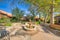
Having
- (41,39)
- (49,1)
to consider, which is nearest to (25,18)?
(49,1)

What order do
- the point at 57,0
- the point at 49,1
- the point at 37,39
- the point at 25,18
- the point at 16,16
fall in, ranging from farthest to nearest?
the point at 25,18 < the point at 16,16 < the point at 57,0 < the point at 49,1 < the point at 37,39

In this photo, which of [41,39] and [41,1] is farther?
[41,1]

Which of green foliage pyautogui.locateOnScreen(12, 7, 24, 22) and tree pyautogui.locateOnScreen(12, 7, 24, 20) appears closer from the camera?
green foliage pyautogui.locateOnScreen(12, 7, 24, 22)

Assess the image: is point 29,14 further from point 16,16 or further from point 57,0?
point 57,0

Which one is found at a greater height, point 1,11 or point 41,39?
point 1,11

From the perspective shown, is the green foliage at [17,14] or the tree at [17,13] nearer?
the green foliage at [17,14]

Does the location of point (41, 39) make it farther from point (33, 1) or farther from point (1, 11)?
point (1, 11)

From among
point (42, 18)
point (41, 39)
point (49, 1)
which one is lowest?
point (41, 39)

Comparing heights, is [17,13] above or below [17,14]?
above

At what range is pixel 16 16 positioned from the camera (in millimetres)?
29797

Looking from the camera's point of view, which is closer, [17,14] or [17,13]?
[17,14]

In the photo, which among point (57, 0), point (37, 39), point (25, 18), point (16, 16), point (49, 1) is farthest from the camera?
point (25, 18)

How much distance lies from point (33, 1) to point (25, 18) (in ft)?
49.3

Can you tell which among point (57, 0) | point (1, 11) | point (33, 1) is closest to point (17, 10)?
point (1, 11)
